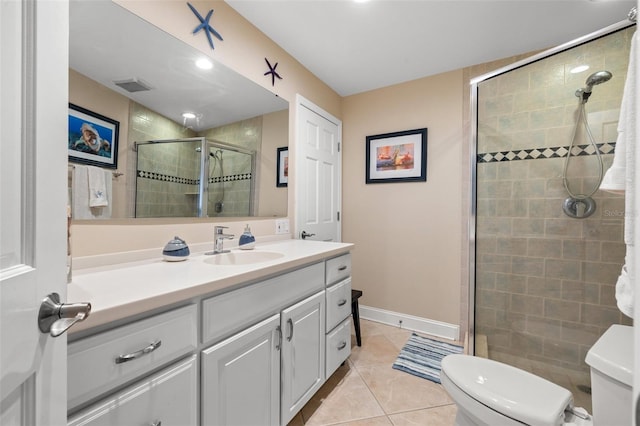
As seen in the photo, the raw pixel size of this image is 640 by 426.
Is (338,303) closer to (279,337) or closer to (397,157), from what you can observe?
(279,337)

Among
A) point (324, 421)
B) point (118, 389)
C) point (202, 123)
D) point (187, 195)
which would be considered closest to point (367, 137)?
point (202, 123)

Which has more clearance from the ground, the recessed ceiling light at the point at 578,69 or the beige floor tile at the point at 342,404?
the recessed ceiling light at the point at 578,69

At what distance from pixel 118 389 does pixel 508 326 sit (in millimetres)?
2261

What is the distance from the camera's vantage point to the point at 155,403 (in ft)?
2.51

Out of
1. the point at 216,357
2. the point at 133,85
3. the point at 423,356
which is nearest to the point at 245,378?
the point at 216,357

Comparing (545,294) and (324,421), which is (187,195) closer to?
(324,421)

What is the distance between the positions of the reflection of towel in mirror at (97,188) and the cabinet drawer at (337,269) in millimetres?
1131

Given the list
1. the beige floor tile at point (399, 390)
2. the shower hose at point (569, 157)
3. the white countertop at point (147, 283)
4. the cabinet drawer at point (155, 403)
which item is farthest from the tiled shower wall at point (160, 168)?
the shower hose at point (569, 157)

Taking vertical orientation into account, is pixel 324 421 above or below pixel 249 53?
below

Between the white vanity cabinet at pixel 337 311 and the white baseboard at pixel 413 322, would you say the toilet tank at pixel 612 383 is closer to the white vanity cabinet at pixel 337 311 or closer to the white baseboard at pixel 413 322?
the white vanity cabinet at pixel 337 311

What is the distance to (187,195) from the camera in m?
1.49

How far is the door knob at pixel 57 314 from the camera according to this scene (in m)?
0.43

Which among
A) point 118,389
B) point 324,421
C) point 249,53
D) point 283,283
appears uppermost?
point 249,53

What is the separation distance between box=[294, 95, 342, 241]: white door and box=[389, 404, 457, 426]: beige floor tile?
1.39 m
